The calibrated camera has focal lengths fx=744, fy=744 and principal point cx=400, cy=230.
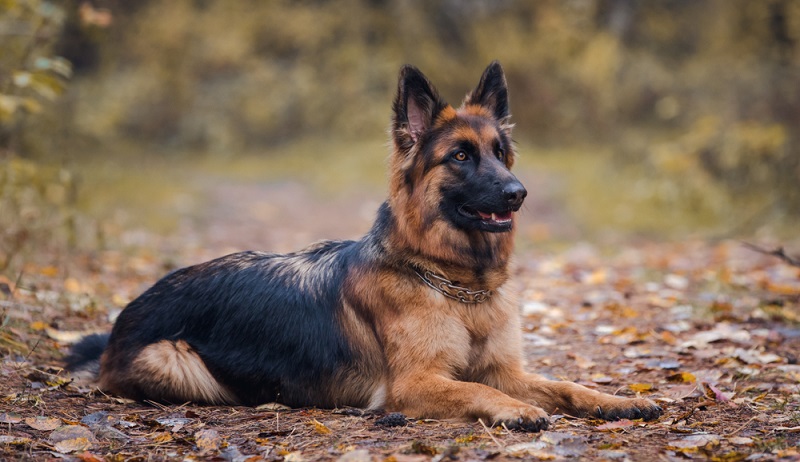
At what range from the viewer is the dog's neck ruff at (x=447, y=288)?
4.37 m

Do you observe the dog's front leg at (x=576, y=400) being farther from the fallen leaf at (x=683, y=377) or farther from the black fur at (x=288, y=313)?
the fallen leaf at (x=683, y=377)

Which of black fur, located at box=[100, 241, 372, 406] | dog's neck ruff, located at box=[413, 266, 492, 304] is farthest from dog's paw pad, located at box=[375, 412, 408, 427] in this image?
dog's neck ruff, located at box=[413, 266, 492, 304]

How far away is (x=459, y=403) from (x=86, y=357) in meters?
2.64

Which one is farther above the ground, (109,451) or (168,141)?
(168,141)

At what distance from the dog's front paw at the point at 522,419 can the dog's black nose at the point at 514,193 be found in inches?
46.6

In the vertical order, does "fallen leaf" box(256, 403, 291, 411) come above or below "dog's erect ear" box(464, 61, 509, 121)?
below

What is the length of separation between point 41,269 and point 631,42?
18418 millimetres

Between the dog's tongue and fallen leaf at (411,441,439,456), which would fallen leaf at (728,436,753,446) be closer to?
fallen leaf at (411,441,439,456)

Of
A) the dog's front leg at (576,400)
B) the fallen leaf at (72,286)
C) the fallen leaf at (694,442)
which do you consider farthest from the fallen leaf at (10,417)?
the fallen leaf at (694,442)

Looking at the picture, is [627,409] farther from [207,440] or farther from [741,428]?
[207,440]

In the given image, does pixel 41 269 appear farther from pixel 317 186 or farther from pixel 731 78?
pixel 731 78

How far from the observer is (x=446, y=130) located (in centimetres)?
455

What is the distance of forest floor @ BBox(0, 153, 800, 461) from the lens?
3.49 metres

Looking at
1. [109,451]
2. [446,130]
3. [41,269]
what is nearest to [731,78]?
[446,130]
